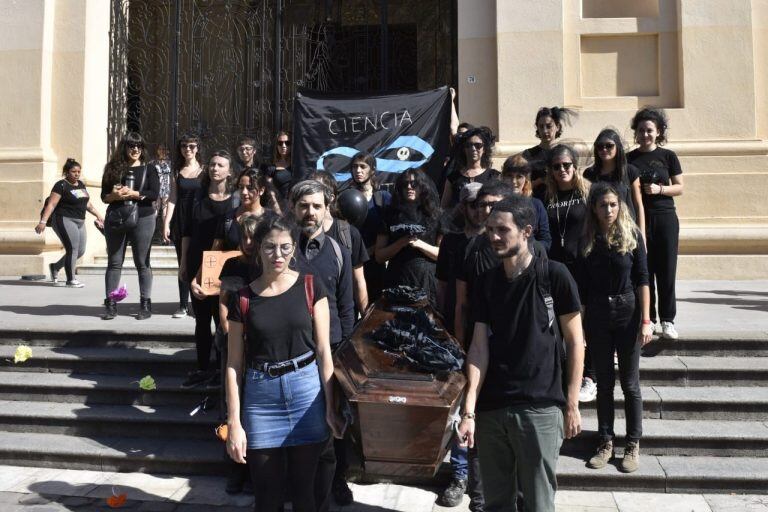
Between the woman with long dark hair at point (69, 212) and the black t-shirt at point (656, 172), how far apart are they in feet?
23.9

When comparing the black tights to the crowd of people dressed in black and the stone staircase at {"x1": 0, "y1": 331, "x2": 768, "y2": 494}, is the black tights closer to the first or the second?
the crowd of people dressed in black

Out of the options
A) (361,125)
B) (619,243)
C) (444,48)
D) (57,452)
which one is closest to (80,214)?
(361,125)

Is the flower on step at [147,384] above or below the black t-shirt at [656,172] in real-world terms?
below

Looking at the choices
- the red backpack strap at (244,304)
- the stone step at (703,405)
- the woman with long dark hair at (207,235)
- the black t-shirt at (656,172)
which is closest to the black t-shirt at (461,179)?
the black t-shirt at (656,172)

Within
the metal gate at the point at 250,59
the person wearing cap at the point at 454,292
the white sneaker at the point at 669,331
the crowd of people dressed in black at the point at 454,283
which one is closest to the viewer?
the crowd of people dressed in black at the point at 454,283

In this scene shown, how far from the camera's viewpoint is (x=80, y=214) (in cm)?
1011

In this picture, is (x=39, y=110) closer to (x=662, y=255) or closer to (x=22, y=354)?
(x=22, y=354)

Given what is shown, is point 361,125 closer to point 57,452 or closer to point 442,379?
point 57,452

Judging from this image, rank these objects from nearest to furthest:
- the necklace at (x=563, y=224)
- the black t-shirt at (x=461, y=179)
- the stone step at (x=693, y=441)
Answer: the stone step at (x=693, y=441)
the necklace at (x=563, y=224)
the black t-shirt at (x=461, y=179)

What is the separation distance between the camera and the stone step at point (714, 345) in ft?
19.6

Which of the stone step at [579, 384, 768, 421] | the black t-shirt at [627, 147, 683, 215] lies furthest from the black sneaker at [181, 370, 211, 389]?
the black t-shirt at [627, 147, 683, 215]

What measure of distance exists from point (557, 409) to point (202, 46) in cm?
1118

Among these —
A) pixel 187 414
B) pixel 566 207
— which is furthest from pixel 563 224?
pixel 187 414

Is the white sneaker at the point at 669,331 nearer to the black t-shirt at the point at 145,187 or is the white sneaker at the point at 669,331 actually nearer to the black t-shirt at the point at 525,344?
the black t-shirt at the point at 525,344
